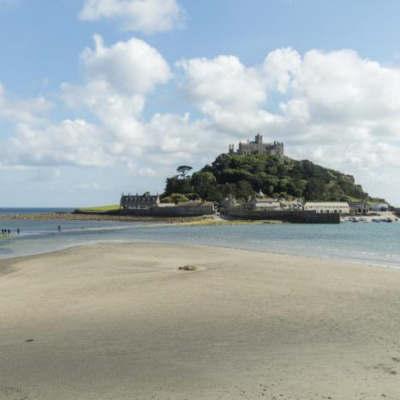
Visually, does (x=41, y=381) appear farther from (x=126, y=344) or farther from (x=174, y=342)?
(x=174, y=342)

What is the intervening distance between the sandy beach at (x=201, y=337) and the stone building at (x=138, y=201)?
445 ft

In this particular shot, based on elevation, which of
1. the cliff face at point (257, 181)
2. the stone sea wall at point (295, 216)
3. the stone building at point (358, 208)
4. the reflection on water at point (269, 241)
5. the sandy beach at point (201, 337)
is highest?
the cliff face at point (257, 181)

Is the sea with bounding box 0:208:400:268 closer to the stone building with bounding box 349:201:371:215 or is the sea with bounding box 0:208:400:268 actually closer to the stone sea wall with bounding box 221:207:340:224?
the stone sea wall with bounding box 221:207:340:224

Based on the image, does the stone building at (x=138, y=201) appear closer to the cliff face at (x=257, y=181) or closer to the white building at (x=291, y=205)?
the cliff face at (x=257, y=181)

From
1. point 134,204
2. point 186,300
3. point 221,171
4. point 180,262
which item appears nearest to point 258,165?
point 221,171

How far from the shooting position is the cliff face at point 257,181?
16638 cm

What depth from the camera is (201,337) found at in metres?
11.8

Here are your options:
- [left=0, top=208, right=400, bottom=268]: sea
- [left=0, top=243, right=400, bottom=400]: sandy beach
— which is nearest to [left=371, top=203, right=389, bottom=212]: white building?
[left=0, top=208, right=400, bottom=268]: sea

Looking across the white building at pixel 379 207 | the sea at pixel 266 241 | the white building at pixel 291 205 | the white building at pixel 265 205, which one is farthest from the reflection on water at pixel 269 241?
the white building at pixel 379 207

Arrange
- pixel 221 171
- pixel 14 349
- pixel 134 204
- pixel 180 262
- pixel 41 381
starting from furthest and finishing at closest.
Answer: pixel 221 171 → pixel 134 204 → pixel 180 262 → pixel 14 349 → pixel 41 381

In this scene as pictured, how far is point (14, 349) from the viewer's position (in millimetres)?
10828

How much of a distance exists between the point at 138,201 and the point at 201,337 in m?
153

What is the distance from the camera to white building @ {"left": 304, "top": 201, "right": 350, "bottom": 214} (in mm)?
141875

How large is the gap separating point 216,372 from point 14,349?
512 cm
